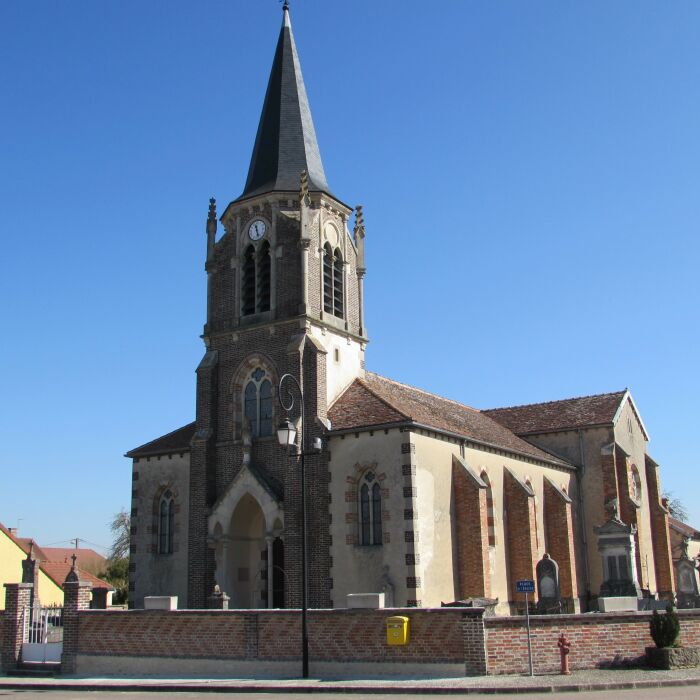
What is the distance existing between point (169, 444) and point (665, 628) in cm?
2002

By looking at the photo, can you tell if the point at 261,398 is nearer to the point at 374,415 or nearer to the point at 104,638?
the point at 374,415

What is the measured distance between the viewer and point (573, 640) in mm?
17922

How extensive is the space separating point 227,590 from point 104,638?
7898 mm

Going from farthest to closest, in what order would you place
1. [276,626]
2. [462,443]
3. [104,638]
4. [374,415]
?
[462,443]
[374,415]
[104,638]
[276,626]

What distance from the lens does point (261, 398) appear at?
30.1m

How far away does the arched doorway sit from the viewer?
29.2 m

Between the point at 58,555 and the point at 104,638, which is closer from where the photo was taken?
the point at 104,638

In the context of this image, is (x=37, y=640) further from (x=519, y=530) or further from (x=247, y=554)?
(x=519, y=530)

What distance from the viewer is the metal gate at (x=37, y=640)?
2200 centimetres

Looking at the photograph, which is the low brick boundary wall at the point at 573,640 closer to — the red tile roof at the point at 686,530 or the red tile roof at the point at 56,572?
the red tile roof at the point at 56,572

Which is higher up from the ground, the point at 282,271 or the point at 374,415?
the point at 282,271

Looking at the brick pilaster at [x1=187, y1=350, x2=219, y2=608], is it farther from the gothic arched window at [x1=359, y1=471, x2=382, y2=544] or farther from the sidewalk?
the sidewalk

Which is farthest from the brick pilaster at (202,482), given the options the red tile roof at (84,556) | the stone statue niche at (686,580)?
the red tile roof at (84,556)

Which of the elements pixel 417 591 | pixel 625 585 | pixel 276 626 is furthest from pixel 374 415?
pixel 625 585
